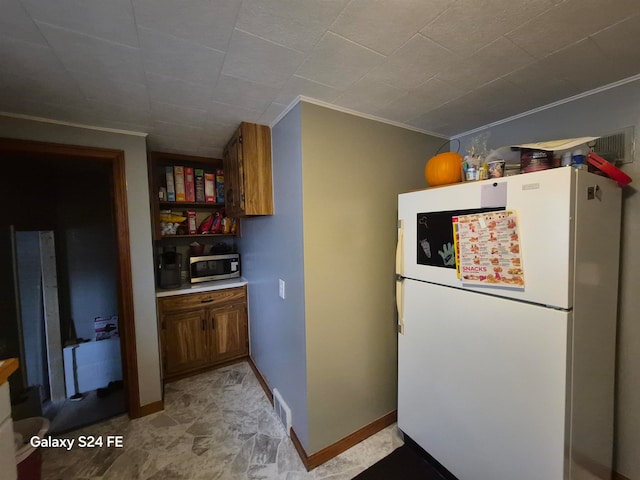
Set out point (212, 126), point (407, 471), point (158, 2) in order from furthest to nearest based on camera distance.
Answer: point (212, 126), point (407, 471), point (158, 2)

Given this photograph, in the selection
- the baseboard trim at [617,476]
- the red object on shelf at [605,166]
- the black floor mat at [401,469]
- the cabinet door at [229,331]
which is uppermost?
the red object on shelf at [605,166]

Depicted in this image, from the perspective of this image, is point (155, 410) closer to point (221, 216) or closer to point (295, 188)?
point (221, 216)

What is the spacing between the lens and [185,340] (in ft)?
8.13

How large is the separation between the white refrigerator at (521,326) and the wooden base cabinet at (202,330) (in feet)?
6.46

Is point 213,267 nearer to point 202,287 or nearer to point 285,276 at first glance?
point 202,287

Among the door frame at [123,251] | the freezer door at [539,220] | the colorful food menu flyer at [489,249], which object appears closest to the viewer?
the freezer door at [539,220]

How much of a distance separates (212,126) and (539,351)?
2366mm

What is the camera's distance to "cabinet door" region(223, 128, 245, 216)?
1.84 m

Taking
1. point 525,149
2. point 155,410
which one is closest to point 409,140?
point 525,149

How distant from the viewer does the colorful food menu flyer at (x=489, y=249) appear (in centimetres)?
108

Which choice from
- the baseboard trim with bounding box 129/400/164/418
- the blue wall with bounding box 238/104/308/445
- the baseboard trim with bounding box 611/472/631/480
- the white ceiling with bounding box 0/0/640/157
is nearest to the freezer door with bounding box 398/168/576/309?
the white ceiling with bounding box 0/0/640/157

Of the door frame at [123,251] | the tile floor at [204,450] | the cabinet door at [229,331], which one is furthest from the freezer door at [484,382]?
the door frame at [123,251]

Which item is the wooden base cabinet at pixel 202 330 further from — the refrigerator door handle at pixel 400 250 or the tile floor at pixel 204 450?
the refrigerator door handle at pixel 400 250

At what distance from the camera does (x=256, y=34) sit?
3.17ft
